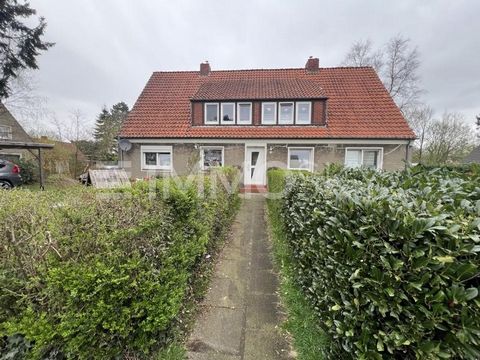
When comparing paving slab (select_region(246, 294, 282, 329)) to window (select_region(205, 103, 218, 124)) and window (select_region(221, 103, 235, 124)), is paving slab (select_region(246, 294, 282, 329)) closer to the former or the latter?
window (select_region(221, 103, 235, 124))

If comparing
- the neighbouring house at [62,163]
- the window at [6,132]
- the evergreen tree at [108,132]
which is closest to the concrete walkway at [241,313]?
the evergreen tree at [108,132]

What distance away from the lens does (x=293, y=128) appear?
460 inches

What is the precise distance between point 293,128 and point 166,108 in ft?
24.1

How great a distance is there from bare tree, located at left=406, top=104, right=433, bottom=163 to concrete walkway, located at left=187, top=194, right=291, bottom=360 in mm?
24937

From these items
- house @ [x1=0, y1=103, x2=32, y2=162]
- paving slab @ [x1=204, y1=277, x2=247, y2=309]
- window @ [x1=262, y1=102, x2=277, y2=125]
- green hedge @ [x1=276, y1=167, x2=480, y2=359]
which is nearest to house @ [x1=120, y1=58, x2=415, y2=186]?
window @ [x1=262, y1=102, x2=277, y2=125]

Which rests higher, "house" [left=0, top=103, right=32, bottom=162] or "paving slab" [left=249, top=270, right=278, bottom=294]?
"house" [left=0, top=103, right=32, bottom=162]

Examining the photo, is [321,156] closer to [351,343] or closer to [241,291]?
[241,291]

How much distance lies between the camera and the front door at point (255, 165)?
11766 millimetres

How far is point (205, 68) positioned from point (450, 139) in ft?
75.8

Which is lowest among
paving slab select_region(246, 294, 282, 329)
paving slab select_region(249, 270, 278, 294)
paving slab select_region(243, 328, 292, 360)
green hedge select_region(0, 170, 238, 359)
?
paving slab select_region(243, 328, 292, 360)

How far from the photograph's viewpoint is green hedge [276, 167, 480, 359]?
1.20 meters

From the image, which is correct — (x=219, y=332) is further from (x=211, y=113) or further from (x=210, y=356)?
(x=211, y=113)

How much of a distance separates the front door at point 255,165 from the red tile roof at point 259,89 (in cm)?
281

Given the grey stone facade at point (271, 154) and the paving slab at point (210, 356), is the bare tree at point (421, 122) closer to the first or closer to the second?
the grey stone facade at point (271, 154)
